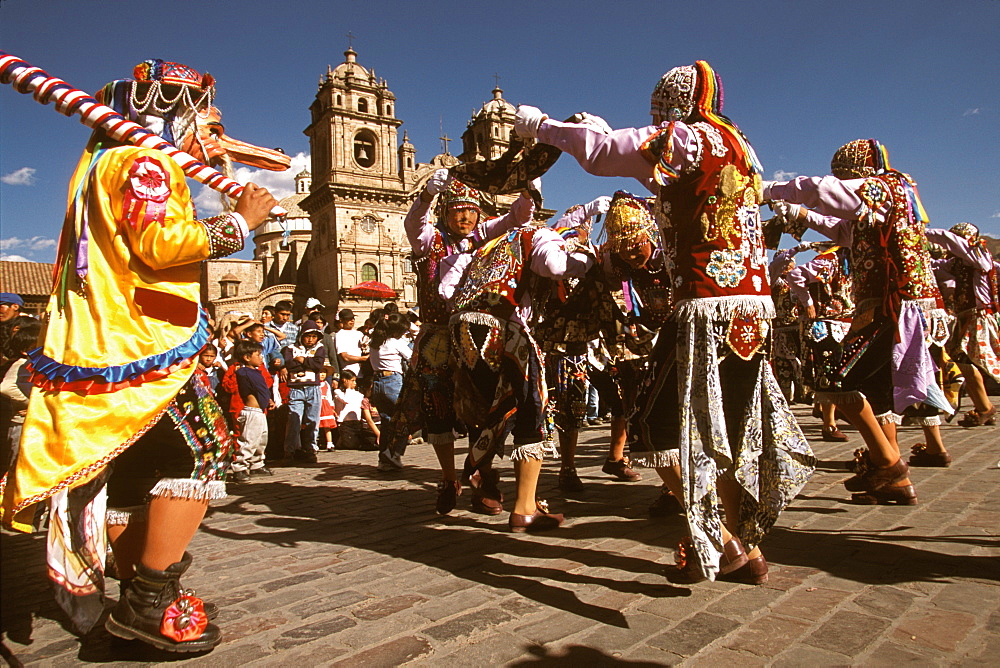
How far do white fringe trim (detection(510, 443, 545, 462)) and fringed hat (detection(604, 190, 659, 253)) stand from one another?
1305mm

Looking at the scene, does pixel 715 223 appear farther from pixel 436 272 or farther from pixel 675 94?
pixel 436 272

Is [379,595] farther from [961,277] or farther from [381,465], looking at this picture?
[961,277]

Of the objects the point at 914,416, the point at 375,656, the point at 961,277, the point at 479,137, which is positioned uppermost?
the point at 479,137

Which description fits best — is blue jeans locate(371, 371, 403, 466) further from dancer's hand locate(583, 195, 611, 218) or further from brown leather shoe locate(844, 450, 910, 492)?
brown leather shoe locate(844, 450, 910, 492)

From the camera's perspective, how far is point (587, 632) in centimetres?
238

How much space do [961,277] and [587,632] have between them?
6964mm

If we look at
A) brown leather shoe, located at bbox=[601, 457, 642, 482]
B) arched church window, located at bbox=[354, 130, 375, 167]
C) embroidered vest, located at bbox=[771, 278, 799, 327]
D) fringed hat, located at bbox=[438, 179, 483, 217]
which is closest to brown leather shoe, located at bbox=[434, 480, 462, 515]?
brown leather shoe, located at bbox=[601, 457, 642, 482]

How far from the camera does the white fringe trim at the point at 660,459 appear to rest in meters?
2.76

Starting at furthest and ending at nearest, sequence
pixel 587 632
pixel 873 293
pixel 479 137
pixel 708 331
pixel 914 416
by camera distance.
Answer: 1. pixel 479 137
2. pixel 914 416
3. pixel 873 293
4. pixel 708 331
5. pixel 587 632

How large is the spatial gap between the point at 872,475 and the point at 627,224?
2201 millimetres

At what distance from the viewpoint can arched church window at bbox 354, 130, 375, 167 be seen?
4547 cm

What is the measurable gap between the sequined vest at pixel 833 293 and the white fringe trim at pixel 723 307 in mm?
4904

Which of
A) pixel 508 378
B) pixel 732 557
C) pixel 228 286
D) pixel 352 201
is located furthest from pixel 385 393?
pixel 228 286

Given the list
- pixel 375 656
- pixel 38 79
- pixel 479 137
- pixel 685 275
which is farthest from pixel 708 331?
pixel 479 137
